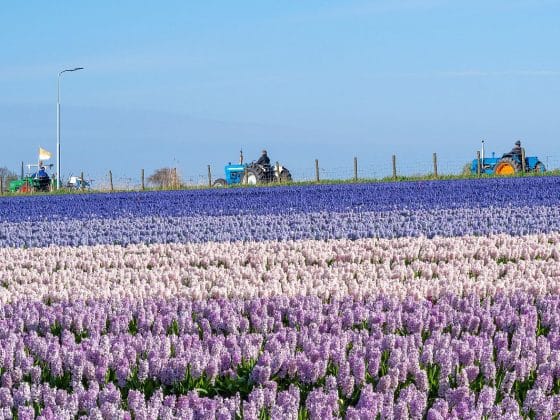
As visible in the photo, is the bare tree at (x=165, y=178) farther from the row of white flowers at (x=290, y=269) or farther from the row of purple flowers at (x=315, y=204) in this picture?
the row of white flowers at (x=290, y=269)

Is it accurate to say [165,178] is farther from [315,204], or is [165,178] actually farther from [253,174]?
[315,204]

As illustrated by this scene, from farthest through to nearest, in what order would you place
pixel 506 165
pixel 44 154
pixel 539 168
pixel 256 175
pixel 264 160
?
pixel 44 154
pixel 264 160
pixel 256 175
pixel 539 168
pixel 506 165

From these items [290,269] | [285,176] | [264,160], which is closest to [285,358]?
[290,269]

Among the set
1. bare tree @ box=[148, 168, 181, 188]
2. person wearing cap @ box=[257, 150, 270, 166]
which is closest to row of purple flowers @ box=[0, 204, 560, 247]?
person wearing cap @ box=[257, 150, 270, 166]

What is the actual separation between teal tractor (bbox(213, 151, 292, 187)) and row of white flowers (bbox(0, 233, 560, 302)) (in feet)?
99.7

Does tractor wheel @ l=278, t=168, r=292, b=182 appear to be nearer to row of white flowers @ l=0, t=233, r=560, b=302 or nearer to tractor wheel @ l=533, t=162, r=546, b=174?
tractor wheel @ l=533, t=162, r=546, b=174

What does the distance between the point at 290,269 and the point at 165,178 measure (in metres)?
50.5

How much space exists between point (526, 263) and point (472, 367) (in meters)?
6.03

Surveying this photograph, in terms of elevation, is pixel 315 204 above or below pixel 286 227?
above

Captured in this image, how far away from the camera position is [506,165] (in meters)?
43.3

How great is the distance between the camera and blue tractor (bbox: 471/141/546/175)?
4295 centimetres

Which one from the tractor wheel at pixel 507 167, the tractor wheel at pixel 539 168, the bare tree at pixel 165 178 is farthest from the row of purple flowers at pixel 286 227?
the bare tree at pixel 165 178

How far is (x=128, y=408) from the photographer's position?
6.07 m

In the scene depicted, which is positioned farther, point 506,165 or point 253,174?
point 253,174
